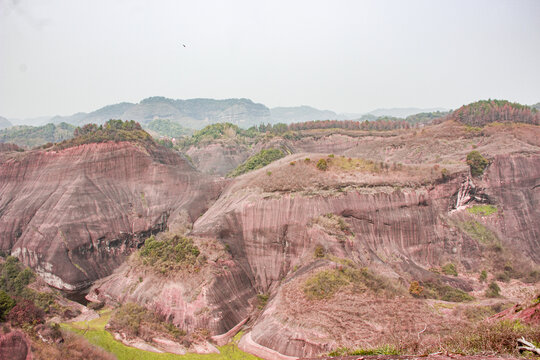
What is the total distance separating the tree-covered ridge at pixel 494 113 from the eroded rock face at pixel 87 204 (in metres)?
51.1

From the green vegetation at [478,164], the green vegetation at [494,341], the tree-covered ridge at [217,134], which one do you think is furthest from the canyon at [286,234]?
the tree-covered ridge at [217,134]

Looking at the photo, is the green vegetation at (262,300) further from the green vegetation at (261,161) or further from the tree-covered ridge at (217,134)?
the tree-covered ridge at (217,134)

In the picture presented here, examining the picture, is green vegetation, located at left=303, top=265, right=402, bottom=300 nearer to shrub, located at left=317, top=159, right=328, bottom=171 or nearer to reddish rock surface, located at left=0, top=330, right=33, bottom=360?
shrub, located at left=317, top=159, right=328, bottom=171

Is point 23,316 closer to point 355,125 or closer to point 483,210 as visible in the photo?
point 483,210

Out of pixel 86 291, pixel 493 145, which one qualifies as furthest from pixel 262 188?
pixel 493 145

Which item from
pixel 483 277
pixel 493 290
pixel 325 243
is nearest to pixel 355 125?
pixel 483 277

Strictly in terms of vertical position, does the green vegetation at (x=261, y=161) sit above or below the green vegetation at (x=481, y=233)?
above

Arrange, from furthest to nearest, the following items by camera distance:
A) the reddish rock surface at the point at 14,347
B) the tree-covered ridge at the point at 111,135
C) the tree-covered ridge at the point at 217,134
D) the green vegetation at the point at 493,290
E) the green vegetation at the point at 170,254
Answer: the tree-covered ridge at the point at 217,134, the tree-covered ridge at the point at 111,135, the green vegetation at the point at 493,290, the green vegetation at the point at 170,254, the reddish rock surface at the point at 14,347

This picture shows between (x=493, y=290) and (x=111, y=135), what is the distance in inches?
2006

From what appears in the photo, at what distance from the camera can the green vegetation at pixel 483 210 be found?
40156 millimetres

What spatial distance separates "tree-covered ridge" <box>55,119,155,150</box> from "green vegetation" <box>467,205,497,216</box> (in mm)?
46972

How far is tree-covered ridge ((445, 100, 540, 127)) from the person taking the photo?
59.0m

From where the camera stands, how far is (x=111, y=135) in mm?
49094

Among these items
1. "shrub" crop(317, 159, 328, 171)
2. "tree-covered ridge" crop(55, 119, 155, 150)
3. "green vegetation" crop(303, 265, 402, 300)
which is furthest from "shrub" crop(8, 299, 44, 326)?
"tree-covered ridge" crop(55, 119, 155, 150)
